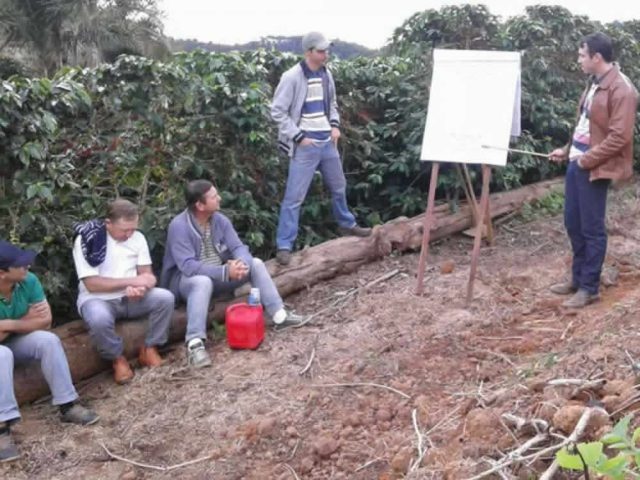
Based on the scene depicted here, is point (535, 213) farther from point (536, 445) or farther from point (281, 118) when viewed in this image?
point (536, 445)

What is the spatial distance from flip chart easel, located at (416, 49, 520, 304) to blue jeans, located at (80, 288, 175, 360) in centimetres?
207

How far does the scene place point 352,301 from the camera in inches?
234

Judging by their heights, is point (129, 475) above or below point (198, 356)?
below

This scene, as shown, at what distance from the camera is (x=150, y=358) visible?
504 centimetres

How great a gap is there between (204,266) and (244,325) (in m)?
0.52

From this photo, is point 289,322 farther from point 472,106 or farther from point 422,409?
point 472,106

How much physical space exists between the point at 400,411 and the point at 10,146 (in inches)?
114

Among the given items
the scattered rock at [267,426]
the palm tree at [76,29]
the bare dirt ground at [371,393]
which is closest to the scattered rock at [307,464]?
the bare dirt ground at [371,393]

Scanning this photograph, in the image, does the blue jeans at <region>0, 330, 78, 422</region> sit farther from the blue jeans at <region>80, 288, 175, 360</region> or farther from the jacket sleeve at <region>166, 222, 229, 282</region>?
the jacket sleeve at <region>166, 222, 229, 282</region>

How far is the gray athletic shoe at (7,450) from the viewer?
401cm

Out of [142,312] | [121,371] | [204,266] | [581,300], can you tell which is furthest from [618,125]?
[121,371]

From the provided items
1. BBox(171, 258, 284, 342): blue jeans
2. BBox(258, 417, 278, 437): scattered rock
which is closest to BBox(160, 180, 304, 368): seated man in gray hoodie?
BBox(171, 258, 284, 342): blue jeans

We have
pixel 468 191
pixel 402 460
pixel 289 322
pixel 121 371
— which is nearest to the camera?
pixel 402 460

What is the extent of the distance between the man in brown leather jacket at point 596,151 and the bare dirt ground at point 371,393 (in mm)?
408
